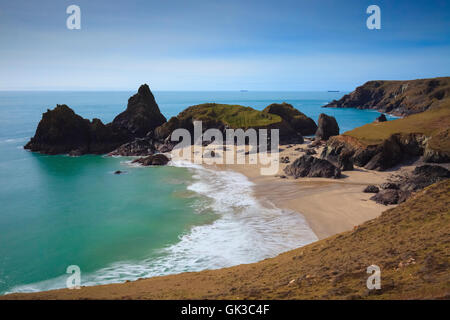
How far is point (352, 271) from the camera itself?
10336 millimetres

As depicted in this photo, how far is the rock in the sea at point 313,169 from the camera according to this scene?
36.3m

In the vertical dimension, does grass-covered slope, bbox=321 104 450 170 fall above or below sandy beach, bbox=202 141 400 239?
above

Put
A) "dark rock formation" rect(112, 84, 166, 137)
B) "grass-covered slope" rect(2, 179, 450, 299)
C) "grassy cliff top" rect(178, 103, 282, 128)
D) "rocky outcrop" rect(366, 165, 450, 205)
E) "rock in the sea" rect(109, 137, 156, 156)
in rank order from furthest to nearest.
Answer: "dark rock formation" rect(112, 84, 166, 137) < "grassy cliff top" rect(178, 103, 282, 128) < "rock in the sea" rect(109, 137, 156, 156) < "rocky outcrop" rect(366, 165, 450, 205) < "grass-covered slope" rect(2, 179, 450, 299)

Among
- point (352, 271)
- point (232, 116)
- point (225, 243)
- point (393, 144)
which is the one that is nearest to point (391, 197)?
point (225, 243)

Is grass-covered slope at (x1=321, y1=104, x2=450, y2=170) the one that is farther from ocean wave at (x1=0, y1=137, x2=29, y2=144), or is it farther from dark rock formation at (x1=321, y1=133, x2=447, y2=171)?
ocean wave at (x1=0, y1=137, x2=29, y2=144)

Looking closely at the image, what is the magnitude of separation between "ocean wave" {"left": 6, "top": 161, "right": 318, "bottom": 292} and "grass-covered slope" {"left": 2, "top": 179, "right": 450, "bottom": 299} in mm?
5097

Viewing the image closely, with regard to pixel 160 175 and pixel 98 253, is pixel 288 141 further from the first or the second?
pixel 98 253

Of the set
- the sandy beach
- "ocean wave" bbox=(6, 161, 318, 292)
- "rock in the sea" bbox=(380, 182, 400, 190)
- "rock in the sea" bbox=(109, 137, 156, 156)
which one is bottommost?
"ocean wave" bbox=(6, 161, 318, 292)

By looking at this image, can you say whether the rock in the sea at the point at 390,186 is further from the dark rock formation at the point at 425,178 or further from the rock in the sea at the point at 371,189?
the rock in the sea at the point at 371,189

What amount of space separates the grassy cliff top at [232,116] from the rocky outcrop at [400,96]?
56968 mm

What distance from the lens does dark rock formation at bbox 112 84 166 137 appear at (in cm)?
6931

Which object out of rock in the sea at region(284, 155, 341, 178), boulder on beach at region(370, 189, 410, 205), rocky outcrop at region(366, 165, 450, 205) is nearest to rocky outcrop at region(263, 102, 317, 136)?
rock in the sea at region(284, 155, 341, 178)

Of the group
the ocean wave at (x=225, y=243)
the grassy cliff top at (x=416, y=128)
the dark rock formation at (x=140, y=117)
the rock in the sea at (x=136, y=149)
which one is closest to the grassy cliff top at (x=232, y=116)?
the dark rock formation at (x=140, y=117)

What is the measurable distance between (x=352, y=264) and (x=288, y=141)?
2022 inches
